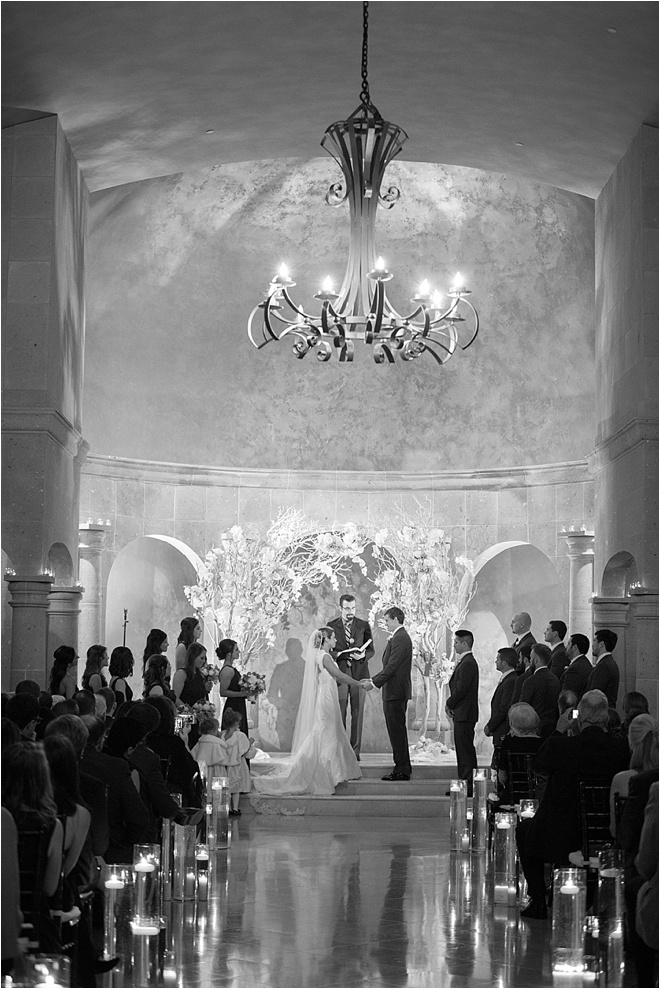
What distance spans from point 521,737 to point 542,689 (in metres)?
1.94

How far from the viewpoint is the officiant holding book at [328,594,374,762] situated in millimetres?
13523

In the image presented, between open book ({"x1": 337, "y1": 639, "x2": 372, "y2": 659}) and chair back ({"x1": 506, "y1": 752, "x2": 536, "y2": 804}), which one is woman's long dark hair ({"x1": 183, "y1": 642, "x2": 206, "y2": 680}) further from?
chair back ({"x1": 506, "y1": 752, "x2": 536, "y2": 804})

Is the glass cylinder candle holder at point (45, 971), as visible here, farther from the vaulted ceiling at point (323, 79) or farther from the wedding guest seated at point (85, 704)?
the vaulted ceiling at point (323, 79)

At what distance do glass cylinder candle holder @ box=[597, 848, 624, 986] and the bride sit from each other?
21.2ft

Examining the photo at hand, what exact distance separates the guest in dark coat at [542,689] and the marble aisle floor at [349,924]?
4.25 ft

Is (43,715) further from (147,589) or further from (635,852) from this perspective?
(147,589)

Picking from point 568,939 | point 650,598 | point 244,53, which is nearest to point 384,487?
point 650,598

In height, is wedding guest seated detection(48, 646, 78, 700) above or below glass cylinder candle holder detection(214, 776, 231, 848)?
above

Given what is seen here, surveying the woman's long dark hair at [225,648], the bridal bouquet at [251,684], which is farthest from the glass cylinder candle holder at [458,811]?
the woman's long dark hair at [225,648]

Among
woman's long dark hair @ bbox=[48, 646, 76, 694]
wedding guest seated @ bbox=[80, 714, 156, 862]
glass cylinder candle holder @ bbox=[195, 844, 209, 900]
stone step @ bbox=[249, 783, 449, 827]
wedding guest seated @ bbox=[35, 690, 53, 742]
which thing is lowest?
stone step @ bbox=[249, 783, 449, 827]

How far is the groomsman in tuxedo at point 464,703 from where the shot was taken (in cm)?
1173

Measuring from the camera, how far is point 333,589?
16.9m

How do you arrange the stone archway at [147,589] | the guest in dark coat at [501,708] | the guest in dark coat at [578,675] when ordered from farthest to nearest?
the stone archway at [147,589] < the guest in dark coat at [501,708] < the guest in dark coat at [578,675]

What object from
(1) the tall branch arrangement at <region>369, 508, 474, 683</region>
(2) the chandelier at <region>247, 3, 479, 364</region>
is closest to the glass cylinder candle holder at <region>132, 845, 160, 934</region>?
(2) the chandelier at <region>247, 3, 479, 364</region>
